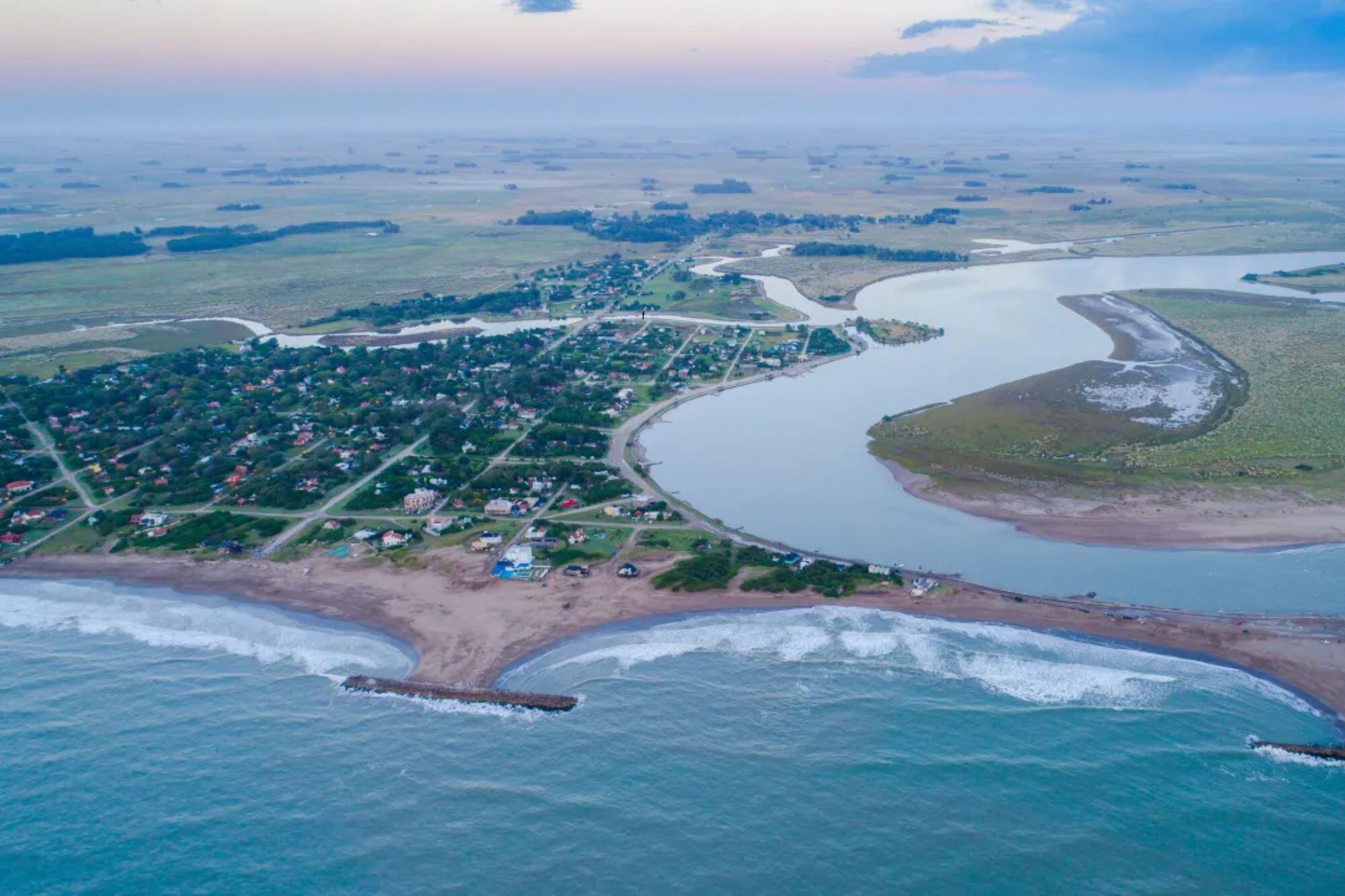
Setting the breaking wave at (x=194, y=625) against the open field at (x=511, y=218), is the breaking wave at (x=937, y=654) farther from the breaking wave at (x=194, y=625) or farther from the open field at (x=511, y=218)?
the open field at (x=511, y=218)

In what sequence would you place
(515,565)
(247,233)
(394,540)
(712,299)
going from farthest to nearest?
(247,233)
(712,299)
(394,540)
(515,565)

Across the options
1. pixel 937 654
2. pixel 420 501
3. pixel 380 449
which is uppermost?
pixel 380 449

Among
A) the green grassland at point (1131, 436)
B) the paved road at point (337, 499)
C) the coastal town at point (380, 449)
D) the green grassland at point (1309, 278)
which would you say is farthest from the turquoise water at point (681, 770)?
the green grassland at point (1309, 278)

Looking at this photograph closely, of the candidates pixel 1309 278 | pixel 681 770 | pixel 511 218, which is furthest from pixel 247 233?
pixel 1309 278

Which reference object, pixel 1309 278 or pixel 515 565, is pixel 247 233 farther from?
pixel 1309 278

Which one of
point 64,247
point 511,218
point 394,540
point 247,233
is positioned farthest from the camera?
point 511,218

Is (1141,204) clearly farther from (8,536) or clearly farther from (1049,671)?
(8,536)

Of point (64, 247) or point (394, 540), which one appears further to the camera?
point (64, 247)

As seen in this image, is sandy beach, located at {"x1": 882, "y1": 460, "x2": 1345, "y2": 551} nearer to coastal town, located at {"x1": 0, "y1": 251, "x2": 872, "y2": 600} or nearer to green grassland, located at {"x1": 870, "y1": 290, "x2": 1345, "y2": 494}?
green grassland, located at {"x1": 870, "y1": 290, "x2": 1345, "y2": 494}
